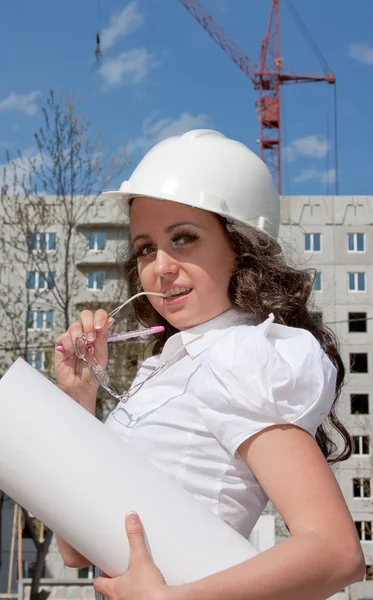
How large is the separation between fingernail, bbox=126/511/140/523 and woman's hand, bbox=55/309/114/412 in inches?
26.3

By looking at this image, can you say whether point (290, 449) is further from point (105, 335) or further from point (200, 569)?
point (105, 335)

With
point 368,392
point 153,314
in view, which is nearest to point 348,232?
point 368,392

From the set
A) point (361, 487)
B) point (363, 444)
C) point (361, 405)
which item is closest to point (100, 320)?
point (361, 487)

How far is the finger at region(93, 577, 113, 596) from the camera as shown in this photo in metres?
1.51

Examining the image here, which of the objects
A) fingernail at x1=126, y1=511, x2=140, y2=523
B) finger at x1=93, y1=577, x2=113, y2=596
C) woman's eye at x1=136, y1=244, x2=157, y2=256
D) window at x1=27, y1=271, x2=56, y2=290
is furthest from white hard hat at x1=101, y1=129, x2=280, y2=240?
window at x1=27, y1=271, x2=56, y2=290

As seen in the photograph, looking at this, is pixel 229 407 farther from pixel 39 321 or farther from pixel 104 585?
pixel 39 321

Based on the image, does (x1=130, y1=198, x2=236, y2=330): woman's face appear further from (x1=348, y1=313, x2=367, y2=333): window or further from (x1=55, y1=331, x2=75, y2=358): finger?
(x1=348, y1=313, x2=367, y2=333): window

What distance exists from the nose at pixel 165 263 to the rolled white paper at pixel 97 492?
47 cm

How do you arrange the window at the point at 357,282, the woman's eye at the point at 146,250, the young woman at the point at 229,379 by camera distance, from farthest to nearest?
the window at the point at 357,282, the woman's eye at the point at 146,250, the young woman at the point at 229,379

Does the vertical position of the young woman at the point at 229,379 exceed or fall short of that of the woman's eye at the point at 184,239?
it falls short

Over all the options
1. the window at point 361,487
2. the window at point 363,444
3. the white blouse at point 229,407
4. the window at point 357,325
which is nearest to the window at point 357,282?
the window at point 357,325

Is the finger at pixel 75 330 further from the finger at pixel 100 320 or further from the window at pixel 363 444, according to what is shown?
the window at pixel 363 444

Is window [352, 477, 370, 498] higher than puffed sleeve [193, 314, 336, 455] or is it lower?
lower

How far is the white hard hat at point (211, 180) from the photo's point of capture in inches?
73.8
